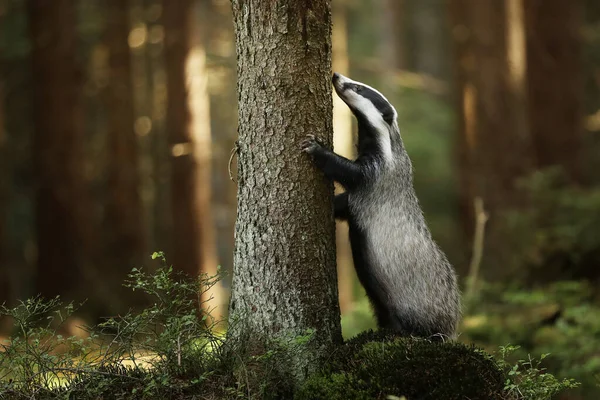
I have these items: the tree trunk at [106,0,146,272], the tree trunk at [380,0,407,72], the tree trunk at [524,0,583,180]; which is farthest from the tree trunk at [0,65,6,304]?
the tree trunk at [524,0,583,180]

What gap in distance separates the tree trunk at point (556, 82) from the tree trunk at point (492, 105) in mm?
365

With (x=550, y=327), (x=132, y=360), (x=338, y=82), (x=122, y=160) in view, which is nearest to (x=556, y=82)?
(x=550, y=327)

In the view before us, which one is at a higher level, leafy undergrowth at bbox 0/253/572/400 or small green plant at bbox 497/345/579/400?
leafy undergrowth at bbox 0/253/572/400

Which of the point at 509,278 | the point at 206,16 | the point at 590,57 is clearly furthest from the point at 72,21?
the point at 590,57

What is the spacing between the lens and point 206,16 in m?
16.5

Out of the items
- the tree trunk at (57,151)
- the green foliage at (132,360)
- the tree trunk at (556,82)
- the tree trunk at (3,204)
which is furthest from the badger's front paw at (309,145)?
the tree trunk at (3,204)

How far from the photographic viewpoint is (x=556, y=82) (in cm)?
1265

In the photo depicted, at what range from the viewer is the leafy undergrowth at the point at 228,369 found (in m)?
4.29

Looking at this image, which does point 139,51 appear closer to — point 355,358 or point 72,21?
point 72,21

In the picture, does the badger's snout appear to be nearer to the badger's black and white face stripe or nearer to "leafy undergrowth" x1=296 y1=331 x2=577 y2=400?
the badger's black and white face stripe

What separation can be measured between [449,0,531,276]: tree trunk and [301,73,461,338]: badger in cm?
671

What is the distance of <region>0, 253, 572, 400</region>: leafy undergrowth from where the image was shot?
14.1 feet

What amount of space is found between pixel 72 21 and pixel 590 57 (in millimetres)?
12629

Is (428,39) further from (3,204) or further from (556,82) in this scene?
(3,204)
